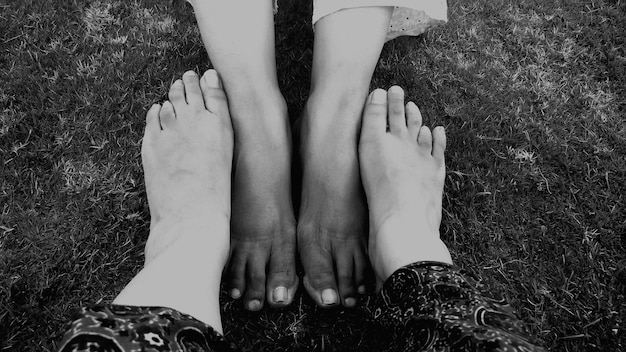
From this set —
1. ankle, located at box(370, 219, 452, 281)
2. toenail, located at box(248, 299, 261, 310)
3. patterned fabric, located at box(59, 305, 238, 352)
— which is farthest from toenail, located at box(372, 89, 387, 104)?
patterned fabric, located at box(59, 305, 238, 352)

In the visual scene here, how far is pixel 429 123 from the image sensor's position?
152 cm

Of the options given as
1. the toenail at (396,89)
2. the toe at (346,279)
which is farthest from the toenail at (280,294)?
the toenail at (396,89)

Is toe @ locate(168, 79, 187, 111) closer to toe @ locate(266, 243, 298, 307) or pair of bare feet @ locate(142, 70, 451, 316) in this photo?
pair of bare feet @ locate(142, 70, 451, 316)

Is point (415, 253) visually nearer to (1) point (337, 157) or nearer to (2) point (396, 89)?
(1) point (337, 157)

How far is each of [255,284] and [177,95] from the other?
1.95 ft

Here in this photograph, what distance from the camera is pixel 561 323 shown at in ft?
4.10

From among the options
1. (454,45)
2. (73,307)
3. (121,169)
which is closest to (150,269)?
(73,307)

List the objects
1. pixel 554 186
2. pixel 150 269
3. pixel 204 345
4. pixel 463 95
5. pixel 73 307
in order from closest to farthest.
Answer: pixel 204 345 → pixel 150 269 → pixel 73 307 → pixel 554 186 → pixel 463 95

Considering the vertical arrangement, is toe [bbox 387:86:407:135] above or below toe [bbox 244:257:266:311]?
above

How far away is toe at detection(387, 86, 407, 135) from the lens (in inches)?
56.0

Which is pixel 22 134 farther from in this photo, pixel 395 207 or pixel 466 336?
pixel 466 336

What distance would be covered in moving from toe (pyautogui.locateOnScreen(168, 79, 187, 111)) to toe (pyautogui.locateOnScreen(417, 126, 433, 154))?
68 centimetres

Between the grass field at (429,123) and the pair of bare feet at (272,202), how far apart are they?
0.08m

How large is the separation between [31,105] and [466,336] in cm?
130
